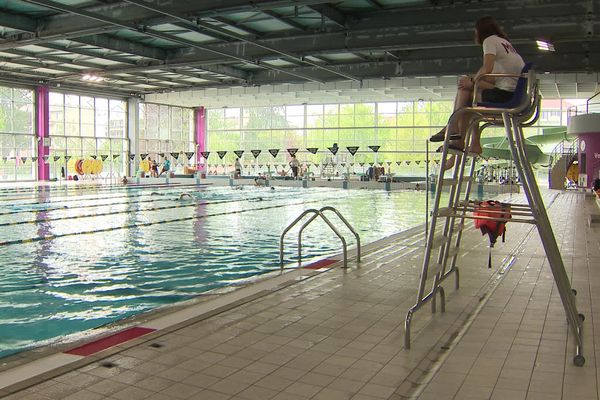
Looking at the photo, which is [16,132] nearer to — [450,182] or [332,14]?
[332,14]

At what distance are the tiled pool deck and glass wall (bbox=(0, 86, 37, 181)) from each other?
27.8m

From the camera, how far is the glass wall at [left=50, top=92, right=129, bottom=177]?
32.1 m

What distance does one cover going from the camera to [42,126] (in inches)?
1195

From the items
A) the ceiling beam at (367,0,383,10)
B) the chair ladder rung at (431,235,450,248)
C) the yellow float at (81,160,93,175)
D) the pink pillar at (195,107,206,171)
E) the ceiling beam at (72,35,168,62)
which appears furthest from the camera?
the pink pillar at (195,107,206,171)

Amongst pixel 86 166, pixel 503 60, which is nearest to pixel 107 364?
pixel 503 60

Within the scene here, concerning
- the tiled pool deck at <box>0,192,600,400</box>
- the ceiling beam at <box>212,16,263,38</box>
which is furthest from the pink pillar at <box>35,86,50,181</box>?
the tiled pool deck at <box>0,192,600,400</box>

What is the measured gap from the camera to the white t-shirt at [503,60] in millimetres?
3576

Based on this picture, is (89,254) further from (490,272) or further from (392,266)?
(490,272)

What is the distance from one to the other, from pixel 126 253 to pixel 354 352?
529 centimetres

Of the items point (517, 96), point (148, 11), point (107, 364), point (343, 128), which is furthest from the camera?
point (343, 128)

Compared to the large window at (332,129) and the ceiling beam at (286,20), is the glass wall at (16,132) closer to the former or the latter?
the large window at (332,129)

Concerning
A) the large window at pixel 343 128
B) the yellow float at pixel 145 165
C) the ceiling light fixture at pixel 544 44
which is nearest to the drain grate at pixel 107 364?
the ceiling light fixture at pixel 544 44

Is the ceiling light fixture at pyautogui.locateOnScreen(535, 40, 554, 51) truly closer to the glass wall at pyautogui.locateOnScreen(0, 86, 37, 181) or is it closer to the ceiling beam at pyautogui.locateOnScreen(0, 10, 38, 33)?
the ceiling beam at pyautogui.locateOnScreen(0, 10, 38, 33)

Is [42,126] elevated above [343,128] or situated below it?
below
